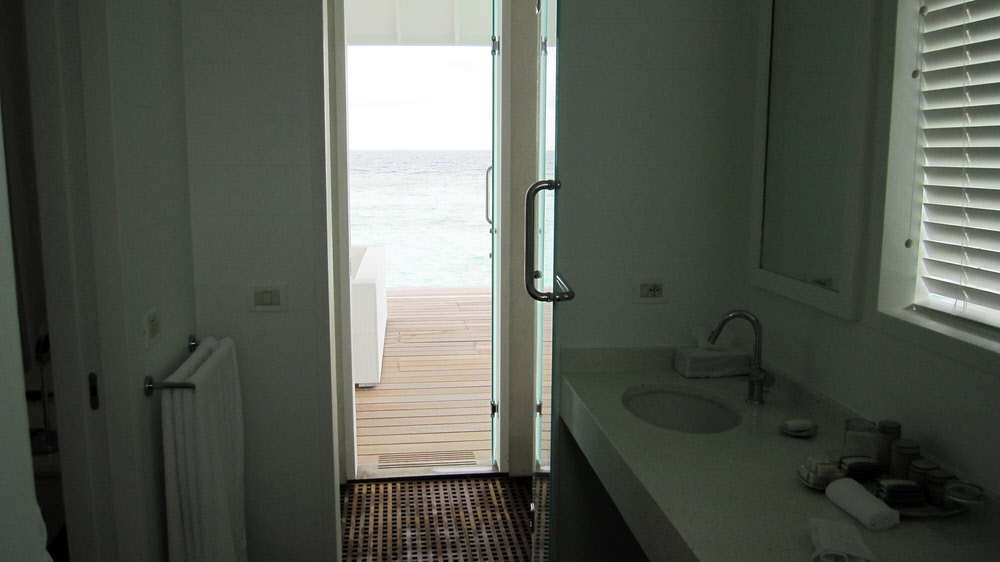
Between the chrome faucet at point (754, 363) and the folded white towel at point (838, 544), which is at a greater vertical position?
the chrome faucet at point (754, 363)

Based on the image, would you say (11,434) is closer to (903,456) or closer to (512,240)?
(903,456)

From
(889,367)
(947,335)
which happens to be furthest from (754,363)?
(947,335)

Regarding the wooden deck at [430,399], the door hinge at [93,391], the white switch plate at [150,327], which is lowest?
the wooden deck at [430,399]

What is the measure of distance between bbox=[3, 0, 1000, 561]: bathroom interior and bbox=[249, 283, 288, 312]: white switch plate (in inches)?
1.0

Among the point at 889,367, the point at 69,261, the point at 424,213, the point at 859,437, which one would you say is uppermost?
the point at 69,261

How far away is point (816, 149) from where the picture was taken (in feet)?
6.61

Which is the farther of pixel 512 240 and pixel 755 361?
pixel 512 240

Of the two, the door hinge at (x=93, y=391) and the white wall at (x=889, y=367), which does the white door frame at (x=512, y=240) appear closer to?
the white wall at (x=889, y=367)

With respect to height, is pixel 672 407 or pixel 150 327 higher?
pixel 150 327

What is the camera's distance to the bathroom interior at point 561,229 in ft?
5.76

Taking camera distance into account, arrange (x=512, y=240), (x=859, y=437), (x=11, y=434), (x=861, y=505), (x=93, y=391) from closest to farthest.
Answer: (x=11, y=434), (x=861, y=505), (x=859, y=437), (x=93, y=391), (x=512, y=240)

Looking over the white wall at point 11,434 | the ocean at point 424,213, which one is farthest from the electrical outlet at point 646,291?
the ocean at point 424,213

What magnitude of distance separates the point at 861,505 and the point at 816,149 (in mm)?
940

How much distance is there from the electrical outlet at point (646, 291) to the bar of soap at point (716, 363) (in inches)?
8.4
